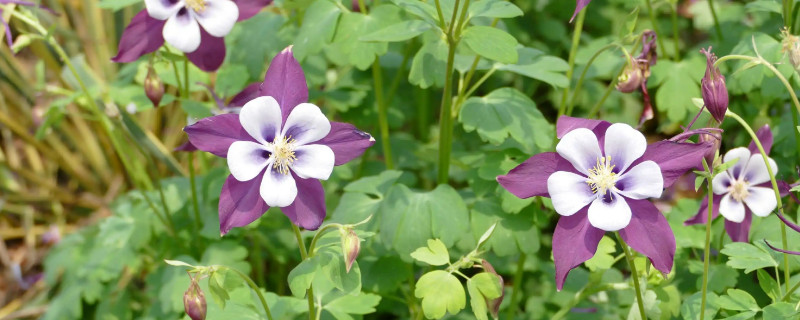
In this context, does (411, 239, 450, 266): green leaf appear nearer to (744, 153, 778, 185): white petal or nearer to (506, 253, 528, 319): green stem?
(506, 253, 528, 319): green stem

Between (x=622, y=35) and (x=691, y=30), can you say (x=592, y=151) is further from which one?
(x=691, y=30)

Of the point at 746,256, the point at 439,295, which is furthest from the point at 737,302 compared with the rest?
the point at 439,295

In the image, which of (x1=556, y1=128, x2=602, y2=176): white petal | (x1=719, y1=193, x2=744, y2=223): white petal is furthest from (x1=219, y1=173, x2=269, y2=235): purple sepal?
(x1=719, y1=193, x2=744, y2=223): white petal

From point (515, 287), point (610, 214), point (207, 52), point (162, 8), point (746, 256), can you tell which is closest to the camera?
point (610, 214)

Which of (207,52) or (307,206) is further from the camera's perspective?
(207,52)

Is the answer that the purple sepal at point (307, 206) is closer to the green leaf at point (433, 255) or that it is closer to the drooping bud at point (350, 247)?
the drooping bud at point (350, 247)

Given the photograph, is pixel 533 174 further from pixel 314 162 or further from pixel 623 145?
pixel 314 162

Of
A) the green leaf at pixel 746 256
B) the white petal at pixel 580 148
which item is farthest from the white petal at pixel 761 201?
the white petal at pixel 580 148
